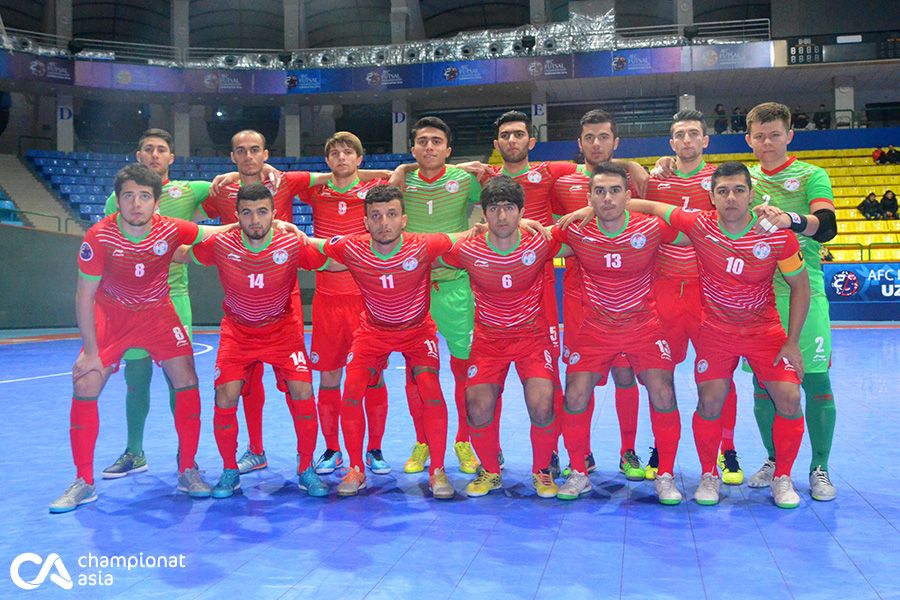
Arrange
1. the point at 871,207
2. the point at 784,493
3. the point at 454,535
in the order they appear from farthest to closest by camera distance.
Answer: the point at 871,207 → the point at 784,493 → the point at 454,535

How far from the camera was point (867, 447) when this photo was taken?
584 cm

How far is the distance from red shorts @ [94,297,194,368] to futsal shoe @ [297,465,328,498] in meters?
1.14

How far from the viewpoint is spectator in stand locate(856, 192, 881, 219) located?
21203mm

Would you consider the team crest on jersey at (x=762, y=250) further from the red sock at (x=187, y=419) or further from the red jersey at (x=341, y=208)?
the red sock at (x=187, y=419)

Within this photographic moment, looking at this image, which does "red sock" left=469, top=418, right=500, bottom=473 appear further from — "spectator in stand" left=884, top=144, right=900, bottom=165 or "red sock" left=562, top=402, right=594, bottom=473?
"spectator in stand" left=884, top=144, right=900, bottom=165

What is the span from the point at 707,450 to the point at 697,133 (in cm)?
219

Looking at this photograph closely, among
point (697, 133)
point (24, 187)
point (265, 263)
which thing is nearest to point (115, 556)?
point (265, 263)

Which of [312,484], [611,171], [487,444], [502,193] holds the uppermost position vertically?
[611,171]

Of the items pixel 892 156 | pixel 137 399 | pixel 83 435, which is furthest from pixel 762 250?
pixel 892 156

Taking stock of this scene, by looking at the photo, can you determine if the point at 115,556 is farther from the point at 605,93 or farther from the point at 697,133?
the point at 605,93

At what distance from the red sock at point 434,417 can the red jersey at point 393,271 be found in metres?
0.42

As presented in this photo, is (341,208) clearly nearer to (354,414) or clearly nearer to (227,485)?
(354,414)

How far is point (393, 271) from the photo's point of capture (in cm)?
493

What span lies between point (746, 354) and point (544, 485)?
4.86 ft
